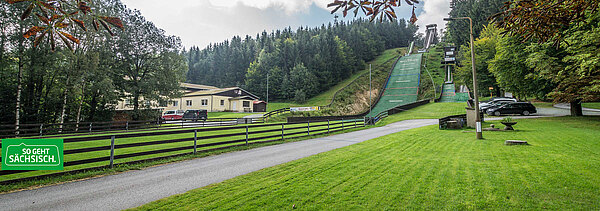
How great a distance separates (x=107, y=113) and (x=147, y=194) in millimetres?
27693

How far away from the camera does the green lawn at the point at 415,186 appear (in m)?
3.89

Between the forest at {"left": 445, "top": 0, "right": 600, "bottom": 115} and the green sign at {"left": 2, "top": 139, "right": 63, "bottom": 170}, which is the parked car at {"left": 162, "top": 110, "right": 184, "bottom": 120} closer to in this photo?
the green sign at {"left": 2, "top": 139, "right": 63, "bottom": 170}

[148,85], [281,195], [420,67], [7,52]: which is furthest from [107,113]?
[420,67]

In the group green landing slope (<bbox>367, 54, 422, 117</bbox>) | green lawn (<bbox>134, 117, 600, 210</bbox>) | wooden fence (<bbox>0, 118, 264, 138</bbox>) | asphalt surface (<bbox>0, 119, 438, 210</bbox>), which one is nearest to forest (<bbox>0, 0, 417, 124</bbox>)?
wooden fence (<bbox>0, 118, 264, 138</bbox>)

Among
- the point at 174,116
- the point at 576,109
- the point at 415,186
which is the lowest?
the point at 415,186

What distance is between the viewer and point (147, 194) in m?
4.76

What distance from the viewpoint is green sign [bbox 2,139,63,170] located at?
526 cm

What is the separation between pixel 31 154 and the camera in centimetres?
541

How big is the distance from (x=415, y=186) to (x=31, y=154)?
25.8 ft

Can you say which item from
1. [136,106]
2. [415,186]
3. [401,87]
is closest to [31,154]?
[415,186]

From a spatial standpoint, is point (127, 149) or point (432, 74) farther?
point (432, 74)

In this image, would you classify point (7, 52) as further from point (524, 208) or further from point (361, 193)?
point (524, 208)

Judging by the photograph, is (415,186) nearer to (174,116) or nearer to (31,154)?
(31,154)

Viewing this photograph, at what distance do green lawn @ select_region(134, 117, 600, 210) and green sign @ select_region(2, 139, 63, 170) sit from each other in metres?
3.37
